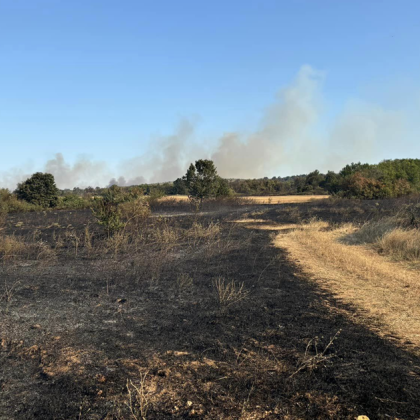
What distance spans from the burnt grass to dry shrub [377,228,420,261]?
4146mm

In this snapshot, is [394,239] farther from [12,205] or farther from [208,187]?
[12,205]

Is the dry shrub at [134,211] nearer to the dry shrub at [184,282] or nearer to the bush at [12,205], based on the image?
the dry shrub at [184,282]

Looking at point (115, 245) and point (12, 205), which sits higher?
point (12, 205)

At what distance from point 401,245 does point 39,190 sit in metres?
32.1

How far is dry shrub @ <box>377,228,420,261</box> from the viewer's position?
8.95 metres

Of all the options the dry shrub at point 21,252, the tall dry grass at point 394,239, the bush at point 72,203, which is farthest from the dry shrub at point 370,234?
the bush at point 72,203

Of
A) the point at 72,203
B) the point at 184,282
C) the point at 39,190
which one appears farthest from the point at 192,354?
the point at 39,190

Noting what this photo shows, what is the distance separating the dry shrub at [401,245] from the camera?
8.95 m

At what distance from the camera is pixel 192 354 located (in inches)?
138

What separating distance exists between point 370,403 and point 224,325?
2.04m

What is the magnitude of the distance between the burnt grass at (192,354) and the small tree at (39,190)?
91.6 ft

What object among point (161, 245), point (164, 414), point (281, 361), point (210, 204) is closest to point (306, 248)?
point (161, 245)

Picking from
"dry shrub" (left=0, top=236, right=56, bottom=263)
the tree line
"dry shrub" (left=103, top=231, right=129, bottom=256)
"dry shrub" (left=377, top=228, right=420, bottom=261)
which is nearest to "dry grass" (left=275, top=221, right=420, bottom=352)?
"dry shrub" (left=377, top=228, right=420, bottom=261)

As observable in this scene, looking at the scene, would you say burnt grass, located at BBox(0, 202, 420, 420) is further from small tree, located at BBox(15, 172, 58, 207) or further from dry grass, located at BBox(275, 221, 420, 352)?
small tree, located at BBox(15, 172, 58, 207)
